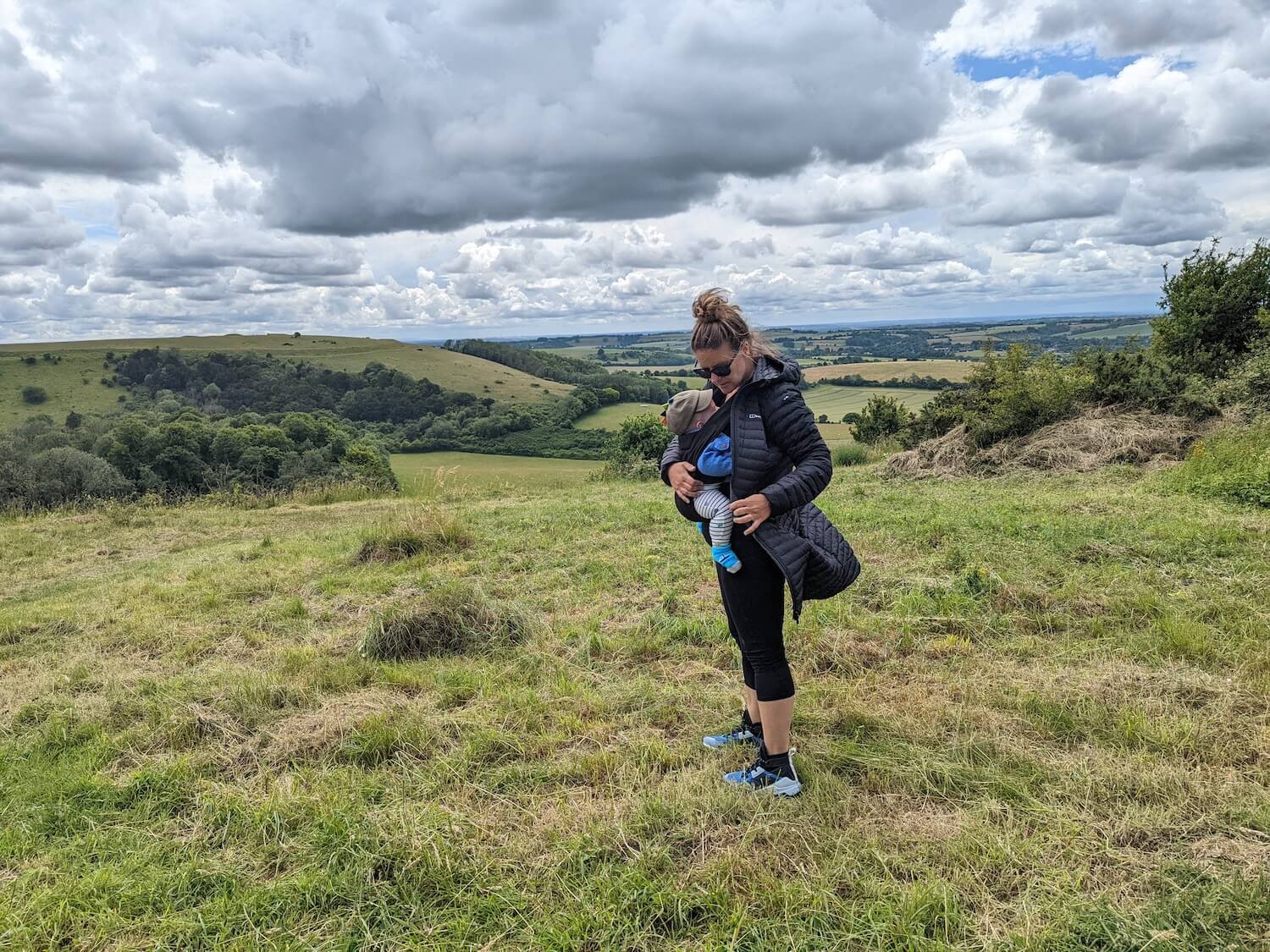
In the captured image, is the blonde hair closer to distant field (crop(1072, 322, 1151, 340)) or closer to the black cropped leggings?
the black cropped leggings

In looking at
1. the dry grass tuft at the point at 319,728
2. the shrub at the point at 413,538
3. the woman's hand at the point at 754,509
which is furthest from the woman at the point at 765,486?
the shrub at the point at 413,538

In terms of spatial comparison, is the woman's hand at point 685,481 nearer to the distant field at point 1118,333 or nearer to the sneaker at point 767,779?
the sneaker at point 767,779

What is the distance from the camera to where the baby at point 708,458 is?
2822mm

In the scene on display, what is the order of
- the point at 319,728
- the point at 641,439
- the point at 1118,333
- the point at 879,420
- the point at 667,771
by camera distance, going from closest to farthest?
1. the point at 667,771
2. the point at 319,728
3. the point at 879,420
4. the point at 641,439
5. the point at 1118,333

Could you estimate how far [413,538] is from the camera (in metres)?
8.84

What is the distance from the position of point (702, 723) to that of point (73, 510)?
1736cm

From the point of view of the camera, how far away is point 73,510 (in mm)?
15055

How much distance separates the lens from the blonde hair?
2.79 meters

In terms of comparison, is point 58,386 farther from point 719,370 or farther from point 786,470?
point 786,470

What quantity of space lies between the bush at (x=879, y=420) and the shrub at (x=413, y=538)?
20878mm

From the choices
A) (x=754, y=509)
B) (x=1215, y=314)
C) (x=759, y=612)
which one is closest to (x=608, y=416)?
(x=1215, y=314)

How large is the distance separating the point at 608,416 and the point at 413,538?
57117 millimetres

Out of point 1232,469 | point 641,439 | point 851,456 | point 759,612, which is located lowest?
point 641,439

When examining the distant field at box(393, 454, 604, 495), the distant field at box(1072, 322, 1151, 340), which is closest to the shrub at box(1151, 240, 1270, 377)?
the distant field at box(1072, 322, 1151, 340)
